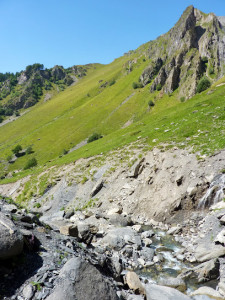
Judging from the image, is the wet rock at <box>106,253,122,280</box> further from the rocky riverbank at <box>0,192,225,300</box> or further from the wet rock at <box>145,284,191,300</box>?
the wet rock at <box>145,284,191,300</box>

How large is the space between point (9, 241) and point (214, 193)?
20.9m

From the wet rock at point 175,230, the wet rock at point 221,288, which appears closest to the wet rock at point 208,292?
the wet rock at point 221,288

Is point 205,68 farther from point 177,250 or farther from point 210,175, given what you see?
point 177,250

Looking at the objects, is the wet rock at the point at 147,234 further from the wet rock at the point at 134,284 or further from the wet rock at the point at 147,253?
the wet rock at the point at 134,284

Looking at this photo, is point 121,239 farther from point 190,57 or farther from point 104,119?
point 190,57

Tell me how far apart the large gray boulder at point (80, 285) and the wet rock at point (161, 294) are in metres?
2.45

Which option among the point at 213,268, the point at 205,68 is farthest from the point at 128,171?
the point at 205,68

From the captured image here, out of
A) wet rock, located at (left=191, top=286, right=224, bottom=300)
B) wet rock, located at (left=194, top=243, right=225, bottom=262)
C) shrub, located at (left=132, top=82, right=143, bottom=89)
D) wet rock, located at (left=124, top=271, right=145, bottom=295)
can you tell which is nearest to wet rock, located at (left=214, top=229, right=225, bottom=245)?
wet rock, located at (left=194, top=243, right=225, bottom=262)

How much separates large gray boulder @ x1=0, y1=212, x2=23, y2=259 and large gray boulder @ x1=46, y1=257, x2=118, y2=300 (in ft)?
8.58

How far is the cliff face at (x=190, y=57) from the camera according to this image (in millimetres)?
120562

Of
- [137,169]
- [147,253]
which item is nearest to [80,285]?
[147,253]

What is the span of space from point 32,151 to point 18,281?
410ft

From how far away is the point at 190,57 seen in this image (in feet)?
434

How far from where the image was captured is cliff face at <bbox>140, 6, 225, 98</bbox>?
120562 mm
